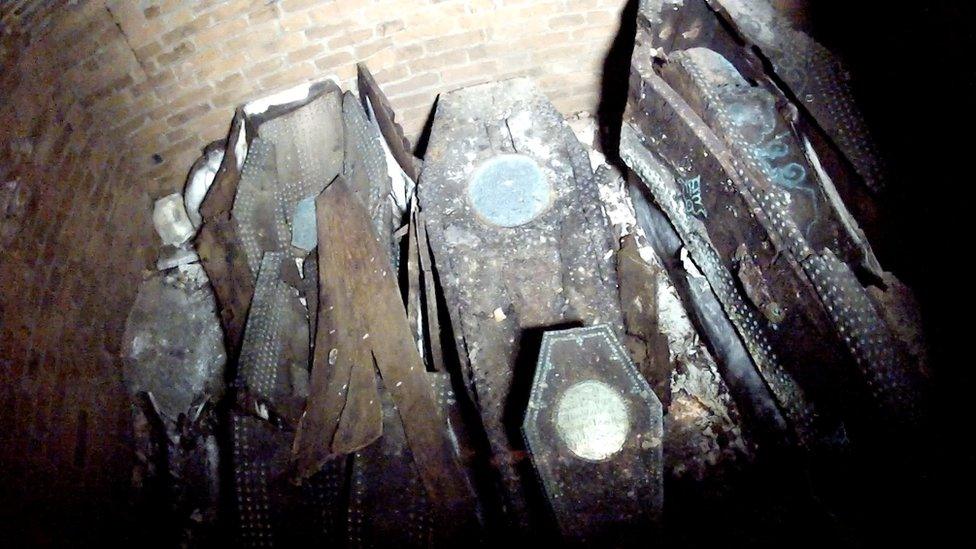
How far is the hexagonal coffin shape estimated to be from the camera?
6.24 ft

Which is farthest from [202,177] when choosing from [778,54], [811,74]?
[811,74]

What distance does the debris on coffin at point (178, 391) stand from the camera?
3.05 m

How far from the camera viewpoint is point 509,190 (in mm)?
3084

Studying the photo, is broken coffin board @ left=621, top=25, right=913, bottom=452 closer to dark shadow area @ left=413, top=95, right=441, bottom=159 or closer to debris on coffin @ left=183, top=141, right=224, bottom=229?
dark shadow area @ left=413, top=95, right=441, bottom=159

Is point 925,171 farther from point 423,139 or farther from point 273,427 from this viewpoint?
point 273,427

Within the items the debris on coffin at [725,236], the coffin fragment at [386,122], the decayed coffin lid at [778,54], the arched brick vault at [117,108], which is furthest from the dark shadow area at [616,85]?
the coffin fragment at [386,122]

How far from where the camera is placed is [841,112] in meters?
2.66

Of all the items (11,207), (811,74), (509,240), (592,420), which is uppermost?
(11,207)

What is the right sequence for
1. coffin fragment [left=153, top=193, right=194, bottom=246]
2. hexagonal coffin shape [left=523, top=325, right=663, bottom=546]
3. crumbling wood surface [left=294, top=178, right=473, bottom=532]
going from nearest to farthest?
hexagonal coffin shape [left=523, top=325, right=663, bottom=546] < crumbling wood surface [left=294, top=178, right=473, bottom=532] < coffin fragment [left=153, top=193, right=194, bottom=246]

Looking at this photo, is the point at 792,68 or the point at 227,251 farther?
the point at 227,251

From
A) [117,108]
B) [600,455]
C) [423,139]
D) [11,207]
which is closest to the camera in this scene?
[600,455]

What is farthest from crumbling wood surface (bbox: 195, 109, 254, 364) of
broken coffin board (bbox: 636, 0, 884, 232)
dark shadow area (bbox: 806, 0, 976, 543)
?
dark shadow area (bbox: 806, 0, 976, 543)

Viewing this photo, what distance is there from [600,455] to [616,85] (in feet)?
9.08

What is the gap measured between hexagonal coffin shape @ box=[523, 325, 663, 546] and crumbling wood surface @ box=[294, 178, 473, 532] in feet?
2.48
